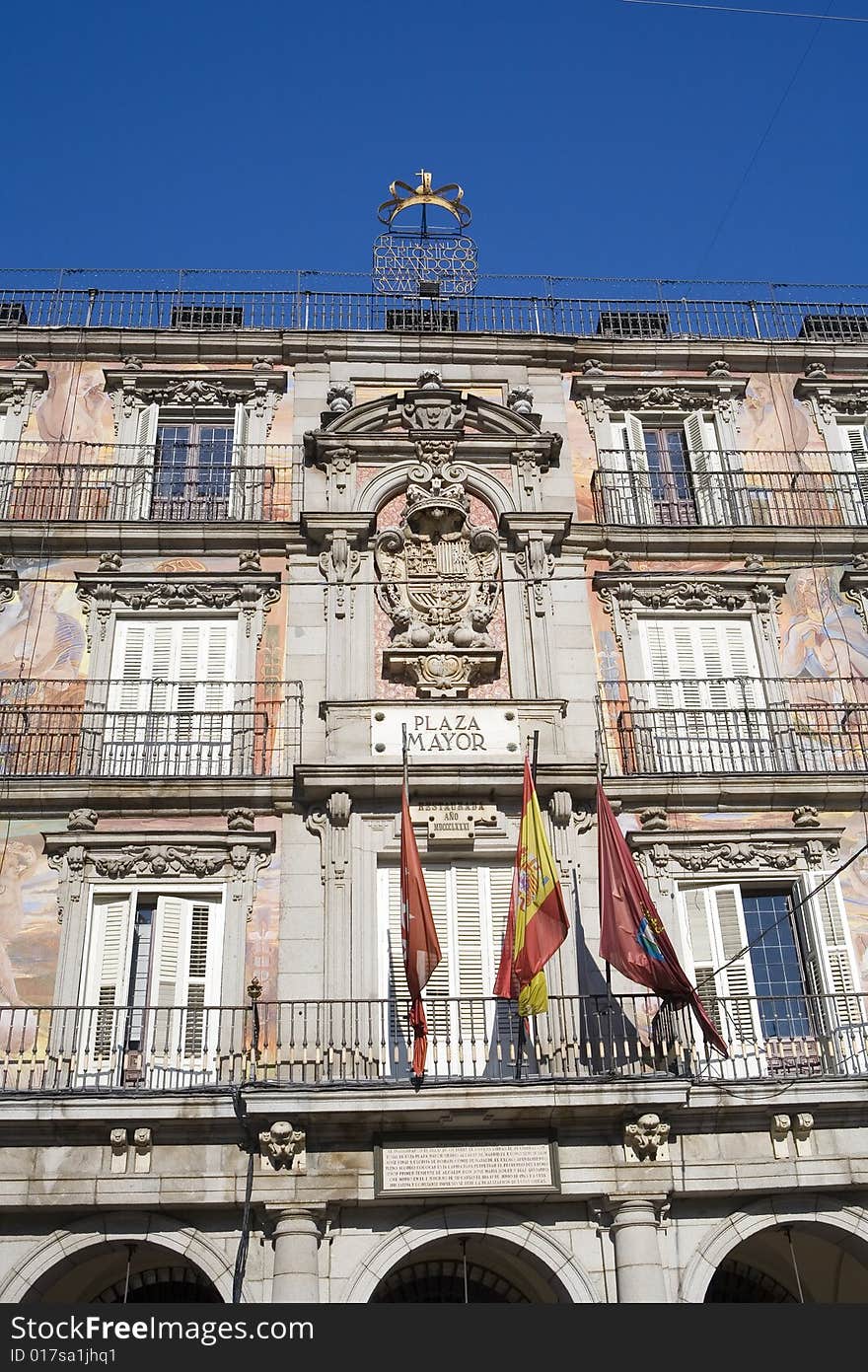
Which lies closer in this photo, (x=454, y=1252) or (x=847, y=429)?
(x=454, y=1252)

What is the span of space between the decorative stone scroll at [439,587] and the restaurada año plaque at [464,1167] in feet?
19.8

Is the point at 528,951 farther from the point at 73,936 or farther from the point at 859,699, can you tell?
the point at 859,699

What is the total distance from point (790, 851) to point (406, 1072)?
5.79 meters

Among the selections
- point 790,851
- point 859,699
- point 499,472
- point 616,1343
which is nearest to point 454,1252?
point 616,1343

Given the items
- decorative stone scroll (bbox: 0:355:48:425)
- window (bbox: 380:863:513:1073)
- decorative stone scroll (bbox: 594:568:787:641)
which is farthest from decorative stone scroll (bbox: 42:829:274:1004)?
decorative stone scroll (bbox: 0:355:48:425)

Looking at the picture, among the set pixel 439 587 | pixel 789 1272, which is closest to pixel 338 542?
pixel 439 587

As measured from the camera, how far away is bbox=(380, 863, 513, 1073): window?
17.4 meters

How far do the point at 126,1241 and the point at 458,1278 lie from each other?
414 cm

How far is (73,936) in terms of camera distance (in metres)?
18.0

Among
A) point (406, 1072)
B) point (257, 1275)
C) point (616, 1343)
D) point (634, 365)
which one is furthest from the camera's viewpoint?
point (634, 365)

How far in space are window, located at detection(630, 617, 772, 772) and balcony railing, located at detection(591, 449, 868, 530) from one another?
1.75m


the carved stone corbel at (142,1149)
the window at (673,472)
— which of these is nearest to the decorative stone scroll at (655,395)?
the window at (673,472)

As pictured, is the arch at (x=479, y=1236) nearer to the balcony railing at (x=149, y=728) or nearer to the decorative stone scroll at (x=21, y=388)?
the balcony railing at (x=149, y=728)

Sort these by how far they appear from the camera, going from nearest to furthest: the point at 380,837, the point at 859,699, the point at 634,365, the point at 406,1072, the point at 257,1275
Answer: the point at 257,1275, the point at 406,1072, the point at 380,837, the point at 859,699, the point at 634,365
